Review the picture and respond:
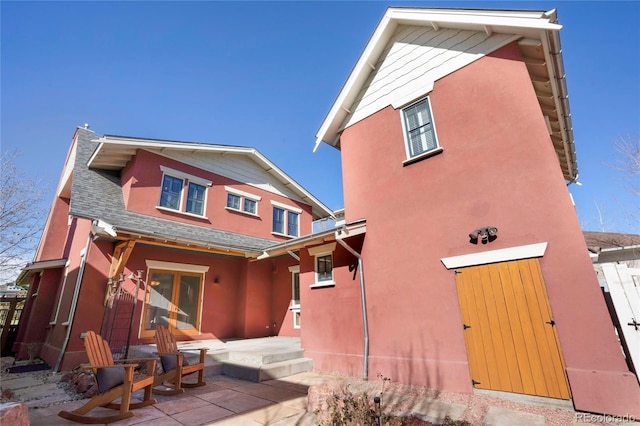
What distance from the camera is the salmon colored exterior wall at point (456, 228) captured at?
4.07m

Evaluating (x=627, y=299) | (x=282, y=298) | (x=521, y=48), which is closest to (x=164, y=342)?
(x=282, y=298)

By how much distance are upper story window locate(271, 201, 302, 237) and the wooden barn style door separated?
10178mm

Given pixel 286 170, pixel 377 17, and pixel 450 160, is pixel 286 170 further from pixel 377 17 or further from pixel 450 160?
pixel 450 160

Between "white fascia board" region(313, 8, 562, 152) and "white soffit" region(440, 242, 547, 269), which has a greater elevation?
"white fascia board" region(313, 8, 562, 152)

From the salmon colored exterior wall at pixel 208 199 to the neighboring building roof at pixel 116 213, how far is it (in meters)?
0.34

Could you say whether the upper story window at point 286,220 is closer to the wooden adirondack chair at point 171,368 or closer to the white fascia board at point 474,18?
the wooden adirondack chair at point 171,368

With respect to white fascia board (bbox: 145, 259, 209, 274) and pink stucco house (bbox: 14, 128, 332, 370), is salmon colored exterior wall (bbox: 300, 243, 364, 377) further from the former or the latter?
white fascia board (bbox: 145, 259, 209, 274)

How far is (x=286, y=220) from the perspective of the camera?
47.6 feet

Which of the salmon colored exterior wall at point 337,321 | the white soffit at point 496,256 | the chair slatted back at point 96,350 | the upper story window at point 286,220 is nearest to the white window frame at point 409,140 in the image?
the white soffit at point 496,256

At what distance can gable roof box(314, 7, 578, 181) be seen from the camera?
5166mm

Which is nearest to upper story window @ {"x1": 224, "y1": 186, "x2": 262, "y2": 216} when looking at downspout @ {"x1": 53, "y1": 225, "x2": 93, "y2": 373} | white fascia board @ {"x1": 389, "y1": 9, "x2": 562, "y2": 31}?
downspout @ {"x1": 53, "y1": 225, "x2": 93, "y2": 373}

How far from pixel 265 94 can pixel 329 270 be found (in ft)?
22.8

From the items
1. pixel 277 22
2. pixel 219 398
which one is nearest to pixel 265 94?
pixel 277 22

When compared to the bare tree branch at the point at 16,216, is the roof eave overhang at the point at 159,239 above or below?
below
